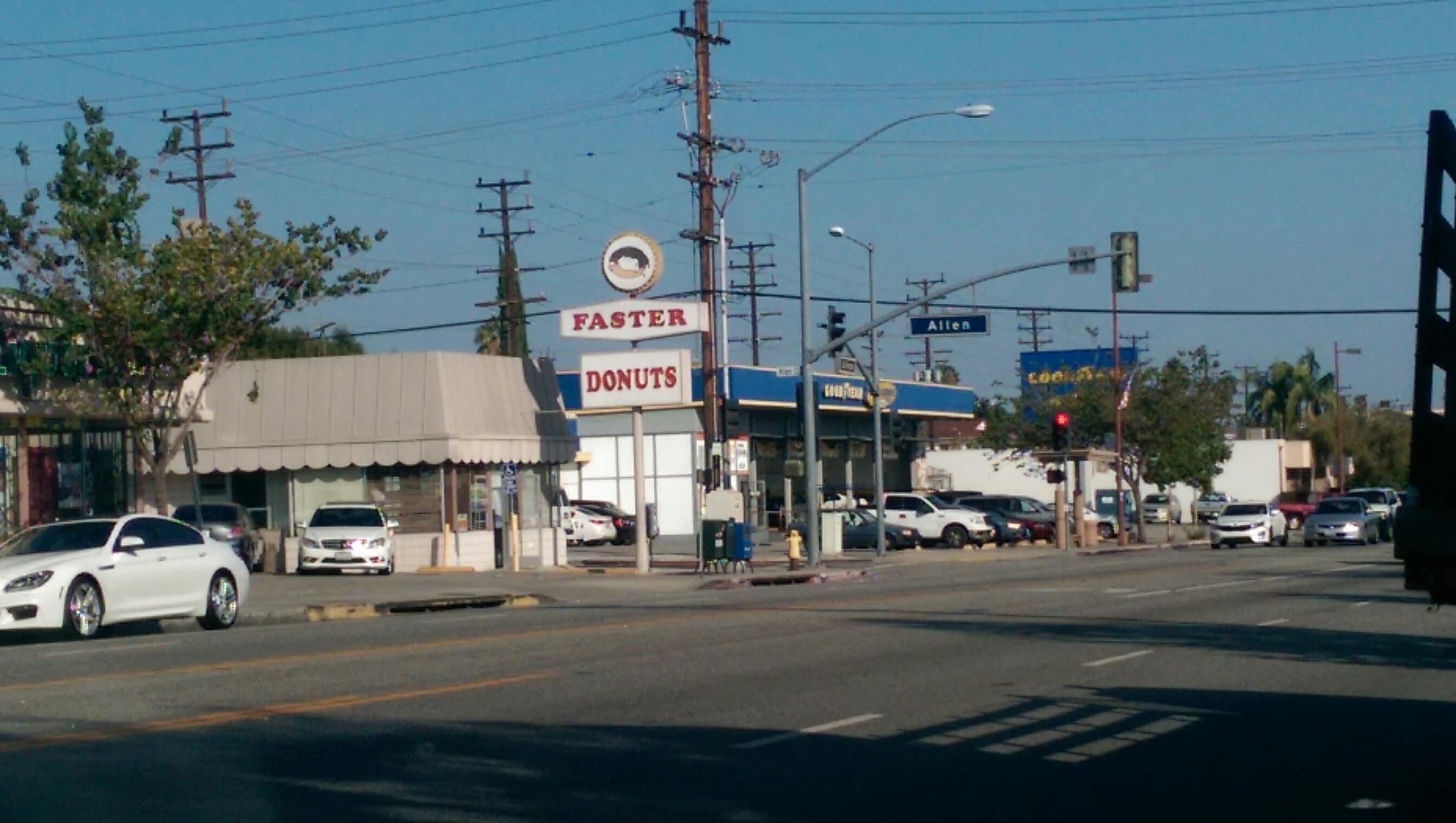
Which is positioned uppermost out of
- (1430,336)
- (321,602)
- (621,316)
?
(621,316)

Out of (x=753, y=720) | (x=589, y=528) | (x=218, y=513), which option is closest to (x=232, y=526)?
(x=218, y=513)

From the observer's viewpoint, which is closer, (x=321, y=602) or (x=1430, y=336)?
(x=1430, y=336)

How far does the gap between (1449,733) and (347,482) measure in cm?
3362

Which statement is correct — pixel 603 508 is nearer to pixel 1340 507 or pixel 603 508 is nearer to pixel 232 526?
pixel 232 526

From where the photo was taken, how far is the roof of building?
4094cm

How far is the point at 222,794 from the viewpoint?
921cm

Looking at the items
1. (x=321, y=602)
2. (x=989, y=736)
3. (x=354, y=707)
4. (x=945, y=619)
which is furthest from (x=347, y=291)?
(x=989, y=736)

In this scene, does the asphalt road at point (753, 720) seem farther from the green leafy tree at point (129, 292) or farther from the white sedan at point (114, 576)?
the green leafy tree at point (129, 292)

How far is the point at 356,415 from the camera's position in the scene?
41438 mm

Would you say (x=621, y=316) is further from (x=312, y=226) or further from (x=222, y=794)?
(x=222, y=794)

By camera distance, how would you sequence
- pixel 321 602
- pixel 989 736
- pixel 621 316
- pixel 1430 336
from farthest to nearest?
1. pixel 621 316
2. pixel 321 602
3. pixel 989 736
4. pixel 1430 336

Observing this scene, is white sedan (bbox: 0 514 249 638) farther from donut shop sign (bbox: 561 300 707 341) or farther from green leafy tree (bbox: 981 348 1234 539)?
green leafy tree (bbox: 981 348 1234 539)

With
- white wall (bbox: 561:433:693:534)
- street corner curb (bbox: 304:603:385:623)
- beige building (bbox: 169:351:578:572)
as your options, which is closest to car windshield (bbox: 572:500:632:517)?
white wall (bbox: 561:433:693:534)

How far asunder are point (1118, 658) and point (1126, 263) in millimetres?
19576
